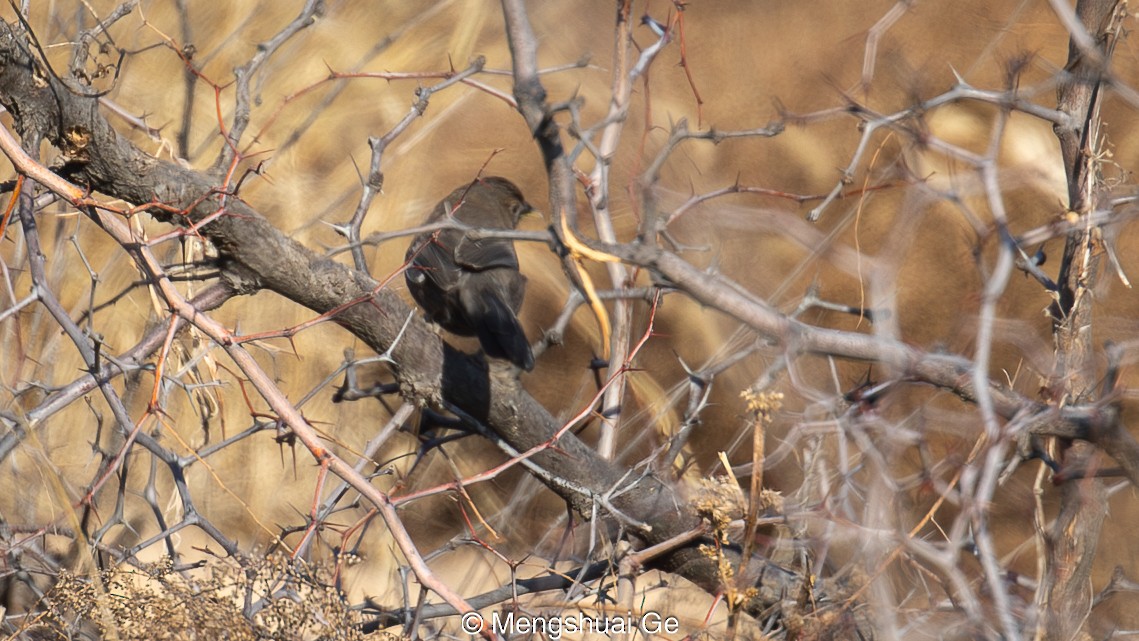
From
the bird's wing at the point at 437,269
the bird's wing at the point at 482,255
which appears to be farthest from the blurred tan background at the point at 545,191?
the bird's wing at the point at 482,255

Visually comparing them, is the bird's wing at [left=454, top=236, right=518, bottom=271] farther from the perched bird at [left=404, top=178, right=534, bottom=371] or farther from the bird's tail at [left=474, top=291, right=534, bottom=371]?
the bird's tail at [left=474, top=291, right=534, bottom=371]

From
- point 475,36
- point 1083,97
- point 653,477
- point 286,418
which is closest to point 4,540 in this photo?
point 286,418

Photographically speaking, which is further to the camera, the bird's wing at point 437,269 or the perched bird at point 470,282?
the bird's wing at point 437,269

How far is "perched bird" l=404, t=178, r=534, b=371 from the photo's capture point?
3.02 meters

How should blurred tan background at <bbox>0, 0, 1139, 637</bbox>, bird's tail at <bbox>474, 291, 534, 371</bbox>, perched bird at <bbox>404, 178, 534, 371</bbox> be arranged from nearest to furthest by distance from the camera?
bird's tail at <bbox>474, 291, 534, 371</bbox> < perched bird at <bbox>404, 178, 534, 371</bbox> < blurred tan background at <bbox>0, 0, 1139, 637</bbox>

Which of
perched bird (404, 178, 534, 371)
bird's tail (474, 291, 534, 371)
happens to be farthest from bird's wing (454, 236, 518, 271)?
bird's tail (474, 291, 534, 371)

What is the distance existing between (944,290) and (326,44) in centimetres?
251

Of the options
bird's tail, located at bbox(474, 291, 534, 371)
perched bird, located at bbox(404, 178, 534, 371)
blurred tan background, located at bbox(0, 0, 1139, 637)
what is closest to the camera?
bird's tail, located at bbox(474, 291, 534, 371)

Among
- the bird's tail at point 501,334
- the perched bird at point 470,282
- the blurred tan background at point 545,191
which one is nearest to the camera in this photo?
the bird's tail at point 501,334

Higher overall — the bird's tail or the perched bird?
the perched bird

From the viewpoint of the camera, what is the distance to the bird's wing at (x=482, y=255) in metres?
3.31

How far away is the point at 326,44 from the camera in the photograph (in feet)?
12.4

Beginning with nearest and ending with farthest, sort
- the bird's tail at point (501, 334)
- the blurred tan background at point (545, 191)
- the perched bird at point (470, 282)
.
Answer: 1. the bird's tail at point (501, 334)
2. the perched bird at point (470, 282)
3. the blurred tan background at point (545, 191)

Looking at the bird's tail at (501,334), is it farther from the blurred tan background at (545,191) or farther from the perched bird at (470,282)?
the blurred tan background at (545,191)
